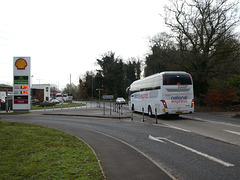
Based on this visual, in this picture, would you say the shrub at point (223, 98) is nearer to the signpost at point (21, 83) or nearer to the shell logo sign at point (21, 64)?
the signpost at point (21, 83)

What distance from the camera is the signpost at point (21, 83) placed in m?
28.7

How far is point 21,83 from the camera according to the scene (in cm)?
2894

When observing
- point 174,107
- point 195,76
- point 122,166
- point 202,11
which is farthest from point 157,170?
point 202,11

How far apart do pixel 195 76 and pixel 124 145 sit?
23.0 meters

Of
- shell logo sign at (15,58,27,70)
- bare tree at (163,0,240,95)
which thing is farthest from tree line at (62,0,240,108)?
shell logo sign at (15,58,27,70)

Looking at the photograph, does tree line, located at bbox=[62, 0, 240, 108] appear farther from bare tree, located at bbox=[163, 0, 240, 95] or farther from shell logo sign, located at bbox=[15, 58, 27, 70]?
shell logo sign, located at bbox=[15, 58, 27, 70]

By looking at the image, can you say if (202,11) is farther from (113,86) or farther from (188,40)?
(113,86)

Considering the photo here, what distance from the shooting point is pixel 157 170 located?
5152 mm

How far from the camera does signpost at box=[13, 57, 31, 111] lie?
94.2ft

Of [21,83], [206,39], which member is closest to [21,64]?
[21,83]

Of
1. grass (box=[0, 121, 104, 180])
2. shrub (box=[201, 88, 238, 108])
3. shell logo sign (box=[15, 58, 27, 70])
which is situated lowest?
Result: grass (box=[0, 121, 104, 180])

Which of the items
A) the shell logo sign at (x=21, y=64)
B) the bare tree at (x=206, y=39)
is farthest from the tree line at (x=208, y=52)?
the shell logo sign at (x=21, y=64)

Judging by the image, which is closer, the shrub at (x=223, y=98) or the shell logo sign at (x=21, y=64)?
the shrub at (x=223, y=98)

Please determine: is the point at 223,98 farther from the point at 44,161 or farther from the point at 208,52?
the point at 44,161
